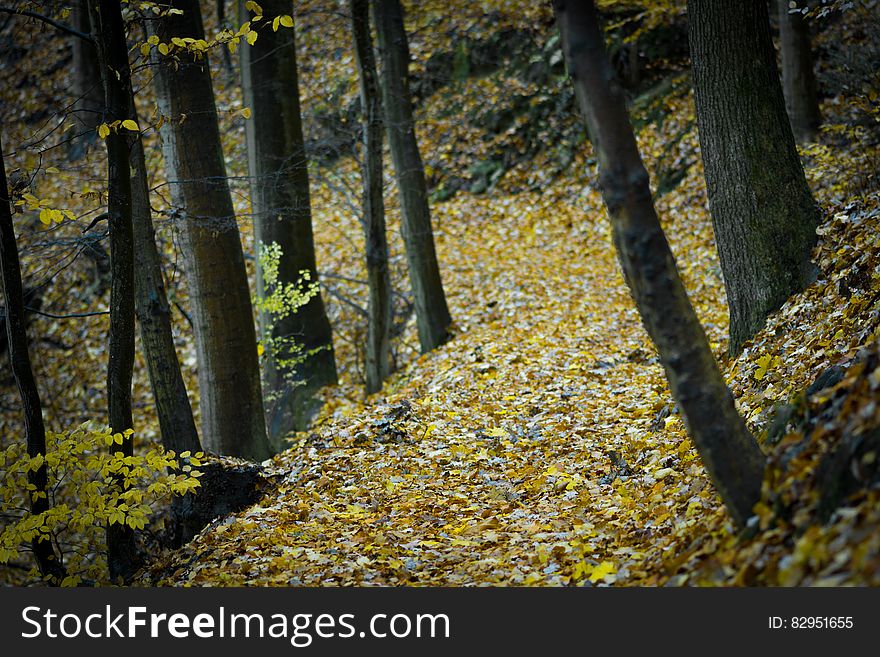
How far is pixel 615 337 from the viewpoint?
9367 mm

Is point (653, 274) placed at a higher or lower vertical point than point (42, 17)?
lower

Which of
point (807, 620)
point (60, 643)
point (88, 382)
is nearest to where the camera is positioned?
point (807, 620)

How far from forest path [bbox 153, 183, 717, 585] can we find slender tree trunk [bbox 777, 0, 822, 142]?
3604 millimetres

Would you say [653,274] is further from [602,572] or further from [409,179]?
[409,179]

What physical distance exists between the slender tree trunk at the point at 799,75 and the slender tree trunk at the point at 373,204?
18.9ft

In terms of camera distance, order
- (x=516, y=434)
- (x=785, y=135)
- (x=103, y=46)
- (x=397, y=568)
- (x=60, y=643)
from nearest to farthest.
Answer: (x=60, y=643), (x=397, y=568), (x=103, y=46), (x=785, y=135), (x=516, y=434)

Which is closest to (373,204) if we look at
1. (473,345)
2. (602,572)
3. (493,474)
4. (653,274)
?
(473,345)

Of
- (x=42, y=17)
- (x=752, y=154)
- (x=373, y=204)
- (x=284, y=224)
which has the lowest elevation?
(x=752, y=154)

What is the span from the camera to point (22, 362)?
4723mm

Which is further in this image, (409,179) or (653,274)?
(409,179)

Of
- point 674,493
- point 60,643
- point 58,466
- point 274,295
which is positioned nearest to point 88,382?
point 274,295

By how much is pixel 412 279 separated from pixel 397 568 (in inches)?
269

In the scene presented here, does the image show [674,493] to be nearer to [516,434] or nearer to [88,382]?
[516,434]

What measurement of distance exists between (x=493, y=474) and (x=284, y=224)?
17.7 ft
